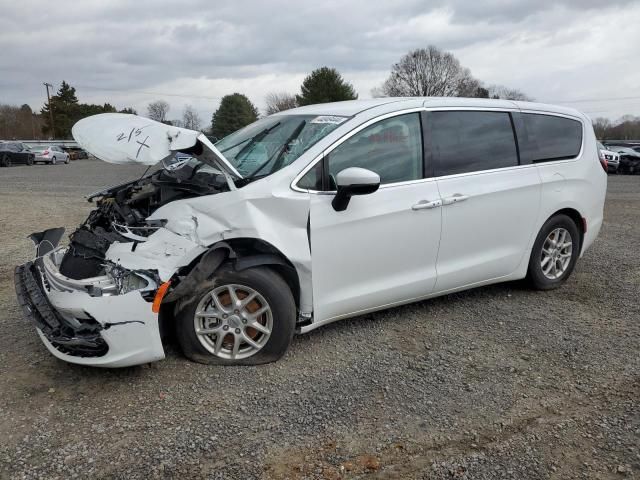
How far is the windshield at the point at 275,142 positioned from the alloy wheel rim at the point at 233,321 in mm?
804

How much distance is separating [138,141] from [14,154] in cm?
3350

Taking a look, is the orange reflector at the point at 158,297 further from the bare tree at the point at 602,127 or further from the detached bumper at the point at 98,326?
the bare tree at the point at 602,127

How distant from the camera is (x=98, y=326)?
2.97 metres

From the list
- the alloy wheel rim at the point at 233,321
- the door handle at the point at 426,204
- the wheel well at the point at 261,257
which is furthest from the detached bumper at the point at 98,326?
the door handle at the point at 426,204

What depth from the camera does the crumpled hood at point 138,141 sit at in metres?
3.29

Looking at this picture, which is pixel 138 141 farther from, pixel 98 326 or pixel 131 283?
pixel 98 326

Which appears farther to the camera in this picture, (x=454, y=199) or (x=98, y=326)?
(x=454, y=199)

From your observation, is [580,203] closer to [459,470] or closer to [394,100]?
[394,100]

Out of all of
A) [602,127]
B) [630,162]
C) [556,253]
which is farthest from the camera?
[602,127]

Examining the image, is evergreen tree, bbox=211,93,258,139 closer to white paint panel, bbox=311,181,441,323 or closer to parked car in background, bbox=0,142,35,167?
parked car in background, bbox=0,142,35,167

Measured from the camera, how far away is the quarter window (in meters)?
3.64

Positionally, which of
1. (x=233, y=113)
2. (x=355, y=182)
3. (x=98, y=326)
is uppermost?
(x=233, y=113)

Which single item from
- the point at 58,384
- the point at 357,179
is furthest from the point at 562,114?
the point at 58,384

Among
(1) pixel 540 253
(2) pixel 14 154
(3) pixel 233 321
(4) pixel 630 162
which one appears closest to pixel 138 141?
(3) pixel 233 321
